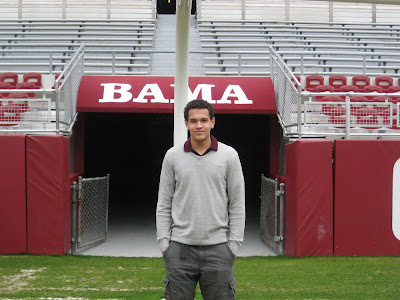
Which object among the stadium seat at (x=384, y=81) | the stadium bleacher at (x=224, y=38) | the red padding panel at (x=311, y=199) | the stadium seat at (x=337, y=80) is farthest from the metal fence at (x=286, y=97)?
the stadium bleacher at (x=224, y=38)

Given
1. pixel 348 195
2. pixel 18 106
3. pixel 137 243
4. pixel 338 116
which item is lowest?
pixel 137 243

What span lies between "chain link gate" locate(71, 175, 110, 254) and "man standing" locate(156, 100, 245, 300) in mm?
6308

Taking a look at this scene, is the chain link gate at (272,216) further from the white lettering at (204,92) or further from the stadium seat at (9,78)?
the stadium seat at (9,78)

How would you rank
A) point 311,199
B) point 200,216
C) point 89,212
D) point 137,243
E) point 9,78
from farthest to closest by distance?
point 9,78 → point 137,243 → point 89,212 → point 311,199 → point 200,216

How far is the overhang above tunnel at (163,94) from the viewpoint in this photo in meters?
11.1

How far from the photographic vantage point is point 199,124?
393cm

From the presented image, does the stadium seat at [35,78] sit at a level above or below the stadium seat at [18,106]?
above

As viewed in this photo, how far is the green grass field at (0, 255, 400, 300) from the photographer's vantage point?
686 cm

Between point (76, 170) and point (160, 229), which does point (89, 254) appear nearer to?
point (76, 170)

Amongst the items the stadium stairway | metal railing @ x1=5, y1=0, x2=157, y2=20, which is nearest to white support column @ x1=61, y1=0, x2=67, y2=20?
metal railing @ x1=5, y1=0, x2=157, y2=20

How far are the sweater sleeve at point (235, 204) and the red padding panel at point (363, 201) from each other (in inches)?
228

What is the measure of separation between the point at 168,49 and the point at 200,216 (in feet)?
48.0

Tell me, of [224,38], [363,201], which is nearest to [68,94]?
[363,201]

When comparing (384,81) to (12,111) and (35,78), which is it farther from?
(12,111)
